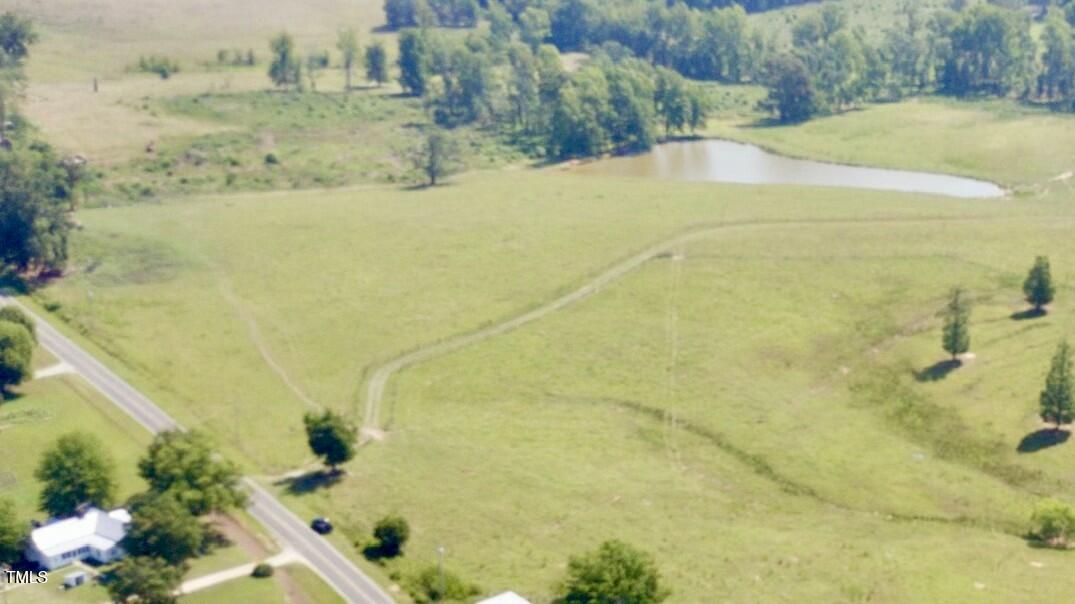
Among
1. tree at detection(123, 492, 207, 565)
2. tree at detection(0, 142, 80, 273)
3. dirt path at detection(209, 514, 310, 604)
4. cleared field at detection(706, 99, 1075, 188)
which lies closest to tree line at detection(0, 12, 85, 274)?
tree at detection(0, 142, 80, 273)

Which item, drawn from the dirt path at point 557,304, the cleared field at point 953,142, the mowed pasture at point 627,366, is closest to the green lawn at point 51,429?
the mowed pasture at point 627,366

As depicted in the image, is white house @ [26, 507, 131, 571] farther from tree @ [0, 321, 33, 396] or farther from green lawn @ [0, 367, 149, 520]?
tree @ [0, 321, 33, 396]

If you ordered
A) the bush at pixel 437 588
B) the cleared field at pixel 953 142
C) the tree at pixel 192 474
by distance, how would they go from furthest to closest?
the cleared field at pixel 953 142 < the tree at pixel 192 474 < the bush at pixel 437 588

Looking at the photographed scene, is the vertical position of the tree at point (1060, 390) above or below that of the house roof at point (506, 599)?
above

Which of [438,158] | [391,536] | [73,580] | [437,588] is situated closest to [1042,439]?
[437,588]

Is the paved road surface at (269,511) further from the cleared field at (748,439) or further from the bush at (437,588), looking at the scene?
the cleared field at (748,439)

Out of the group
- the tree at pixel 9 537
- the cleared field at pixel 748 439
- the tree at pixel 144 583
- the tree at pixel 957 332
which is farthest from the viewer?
the tree at pixel 957 332
